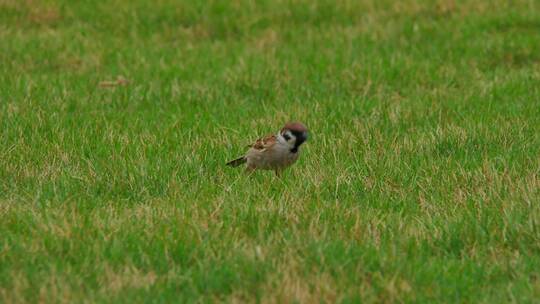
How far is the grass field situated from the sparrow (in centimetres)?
13

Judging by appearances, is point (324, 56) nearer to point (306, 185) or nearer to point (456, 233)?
point (306, 185)

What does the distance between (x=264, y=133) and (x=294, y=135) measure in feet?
5.69

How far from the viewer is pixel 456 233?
6.61 meters

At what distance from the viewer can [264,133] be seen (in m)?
9.95

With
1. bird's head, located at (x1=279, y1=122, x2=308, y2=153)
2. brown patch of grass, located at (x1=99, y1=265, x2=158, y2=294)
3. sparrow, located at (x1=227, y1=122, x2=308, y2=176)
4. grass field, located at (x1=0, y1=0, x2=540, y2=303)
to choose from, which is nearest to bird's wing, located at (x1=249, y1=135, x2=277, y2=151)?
sparrow, located at (x1=227, y1=122, x2=308, y2=176)

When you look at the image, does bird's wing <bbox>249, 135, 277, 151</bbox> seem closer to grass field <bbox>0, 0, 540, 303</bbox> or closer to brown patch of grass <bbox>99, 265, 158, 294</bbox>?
grass field <bbox>0, 0, 540, 303</bbox>

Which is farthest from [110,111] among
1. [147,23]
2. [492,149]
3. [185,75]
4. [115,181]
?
[147,23]


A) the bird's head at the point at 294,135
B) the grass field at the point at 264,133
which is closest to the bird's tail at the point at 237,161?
the grass field at the point at 264,133

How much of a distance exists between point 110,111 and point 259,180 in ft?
10.6

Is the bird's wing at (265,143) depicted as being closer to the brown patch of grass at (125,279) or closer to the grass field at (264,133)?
the grass field at (264,133)

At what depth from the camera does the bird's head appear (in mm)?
8188

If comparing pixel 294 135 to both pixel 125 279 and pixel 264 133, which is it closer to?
pixel 264 133

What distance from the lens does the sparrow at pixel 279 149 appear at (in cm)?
822

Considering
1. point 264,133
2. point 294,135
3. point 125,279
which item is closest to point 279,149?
point 294,135
